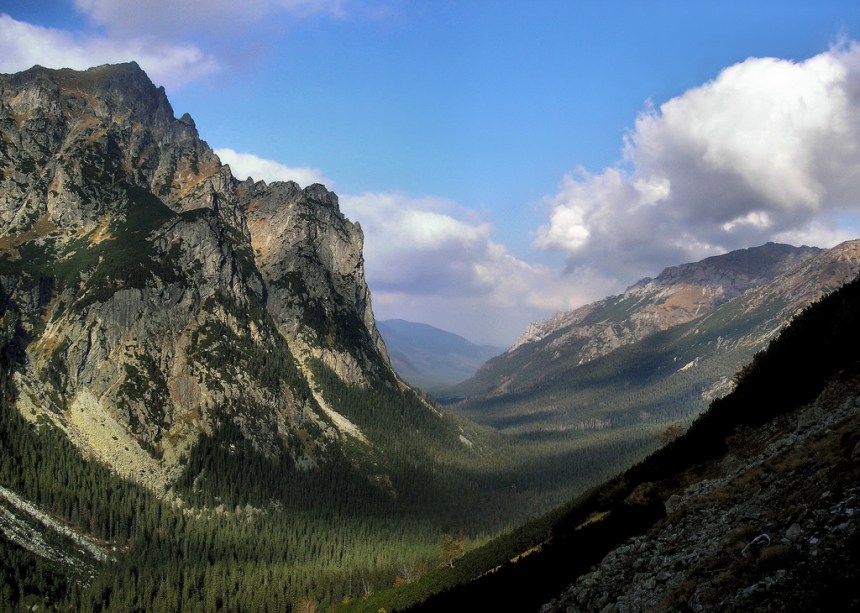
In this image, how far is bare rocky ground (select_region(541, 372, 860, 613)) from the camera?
17.4 metres

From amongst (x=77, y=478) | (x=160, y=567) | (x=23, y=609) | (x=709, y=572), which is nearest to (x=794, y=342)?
(x=709, y=572)

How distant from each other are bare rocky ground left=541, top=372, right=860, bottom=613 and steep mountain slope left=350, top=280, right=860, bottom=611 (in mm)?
78

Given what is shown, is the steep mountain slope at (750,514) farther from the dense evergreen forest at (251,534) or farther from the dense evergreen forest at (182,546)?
the dense evergreen forest at (182,546)

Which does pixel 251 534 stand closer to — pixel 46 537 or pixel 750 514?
pixel 46 537

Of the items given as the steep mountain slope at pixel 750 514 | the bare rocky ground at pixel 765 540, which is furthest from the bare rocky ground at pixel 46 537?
the bare rocky ground at pixel 765 540

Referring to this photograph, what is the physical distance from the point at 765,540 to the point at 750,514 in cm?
488

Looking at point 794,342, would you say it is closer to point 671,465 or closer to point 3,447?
point 671,465

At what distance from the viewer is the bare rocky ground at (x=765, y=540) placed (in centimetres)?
1739

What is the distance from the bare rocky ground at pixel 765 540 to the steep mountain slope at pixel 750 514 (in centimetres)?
8

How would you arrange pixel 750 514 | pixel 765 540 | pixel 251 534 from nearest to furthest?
1. pixel 765 540
2. pixel 750 514
3. pixel 251 534

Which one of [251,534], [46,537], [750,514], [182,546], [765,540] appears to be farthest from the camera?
[251,534]

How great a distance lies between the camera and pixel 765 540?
21516mm

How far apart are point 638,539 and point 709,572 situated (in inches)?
476

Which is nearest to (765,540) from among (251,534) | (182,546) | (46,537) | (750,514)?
(750,514)
